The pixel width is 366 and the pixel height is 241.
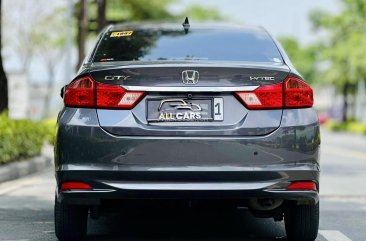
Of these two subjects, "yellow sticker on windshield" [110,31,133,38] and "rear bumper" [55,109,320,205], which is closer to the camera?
"rear bumper" [55,109,320,205]

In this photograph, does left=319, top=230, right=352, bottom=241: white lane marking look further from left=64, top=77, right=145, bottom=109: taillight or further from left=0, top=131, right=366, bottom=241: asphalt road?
left=64, top=77, right=145, bottom=109: taillight

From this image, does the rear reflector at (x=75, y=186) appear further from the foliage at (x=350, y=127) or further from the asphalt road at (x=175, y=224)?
the foliage at (x=350, y=127)

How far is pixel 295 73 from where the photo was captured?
5211 millimetres

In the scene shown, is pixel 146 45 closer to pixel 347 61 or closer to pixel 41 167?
pixel 41 167

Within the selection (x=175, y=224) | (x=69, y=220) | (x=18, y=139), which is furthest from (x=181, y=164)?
(x=18, y=139)

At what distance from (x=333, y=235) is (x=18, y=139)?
6520 mm

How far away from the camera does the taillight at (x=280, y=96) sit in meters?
5.02

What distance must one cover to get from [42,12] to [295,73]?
152 feet

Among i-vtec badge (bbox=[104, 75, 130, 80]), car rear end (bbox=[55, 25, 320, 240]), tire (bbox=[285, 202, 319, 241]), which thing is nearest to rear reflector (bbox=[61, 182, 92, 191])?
car rear end (bbox=[55, 25, 320, 240])

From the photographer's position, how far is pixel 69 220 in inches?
215

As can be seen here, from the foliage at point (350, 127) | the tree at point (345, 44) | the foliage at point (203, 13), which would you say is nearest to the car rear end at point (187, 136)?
the tree at point (345, 44)

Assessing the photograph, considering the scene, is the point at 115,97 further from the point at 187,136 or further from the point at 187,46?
the point at 187,46

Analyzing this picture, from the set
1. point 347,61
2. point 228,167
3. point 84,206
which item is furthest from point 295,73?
point 347,61

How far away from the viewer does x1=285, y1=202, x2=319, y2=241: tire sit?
5.49 metres
